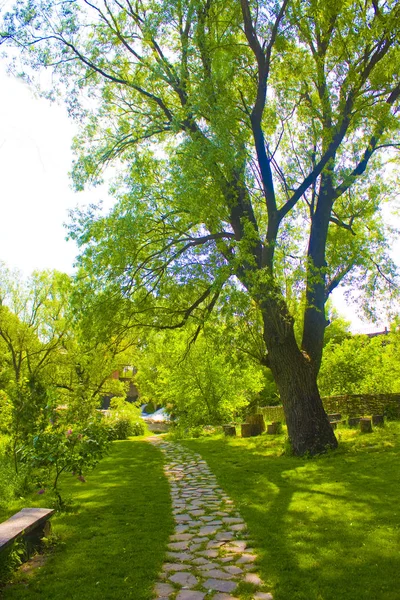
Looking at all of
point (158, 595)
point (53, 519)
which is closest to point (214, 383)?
point (53, 519)

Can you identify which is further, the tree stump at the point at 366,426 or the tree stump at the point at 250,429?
the tree stump at the point at 250,429

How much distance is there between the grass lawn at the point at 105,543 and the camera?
403cm

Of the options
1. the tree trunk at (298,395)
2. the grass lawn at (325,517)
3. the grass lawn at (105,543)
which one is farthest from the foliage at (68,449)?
the tree trunk at (298,395)

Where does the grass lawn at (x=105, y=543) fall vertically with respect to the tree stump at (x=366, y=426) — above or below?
below

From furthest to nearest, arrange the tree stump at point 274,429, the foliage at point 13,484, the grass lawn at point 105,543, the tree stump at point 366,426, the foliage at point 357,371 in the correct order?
1. the foliage at point 357,371
2. the tree stump at point 274,429
3. the tree stump at point 366,426
4. the foliage at point 13,484
5. the grass lawn at point 105,543

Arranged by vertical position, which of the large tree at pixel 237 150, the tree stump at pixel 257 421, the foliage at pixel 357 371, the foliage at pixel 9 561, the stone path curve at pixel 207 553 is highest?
the large tree at pixel 237 150

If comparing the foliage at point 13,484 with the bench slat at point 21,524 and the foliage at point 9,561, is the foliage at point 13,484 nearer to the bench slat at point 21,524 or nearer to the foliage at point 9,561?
the bench slat at point 21,524

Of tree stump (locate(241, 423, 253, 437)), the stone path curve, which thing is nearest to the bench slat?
the stone path curve

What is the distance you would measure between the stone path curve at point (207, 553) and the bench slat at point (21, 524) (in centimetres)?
137

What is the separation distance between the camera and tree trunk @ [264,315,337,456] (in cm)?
1058

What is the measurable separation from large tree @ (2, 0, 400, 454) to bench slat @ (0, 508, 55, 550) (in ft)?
16.5

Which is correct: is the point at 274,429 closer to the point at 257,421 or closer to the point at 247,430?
the point at 257,421

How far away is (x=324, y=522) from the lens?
5.64 metres

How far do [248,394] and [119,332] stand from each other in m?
14.5
